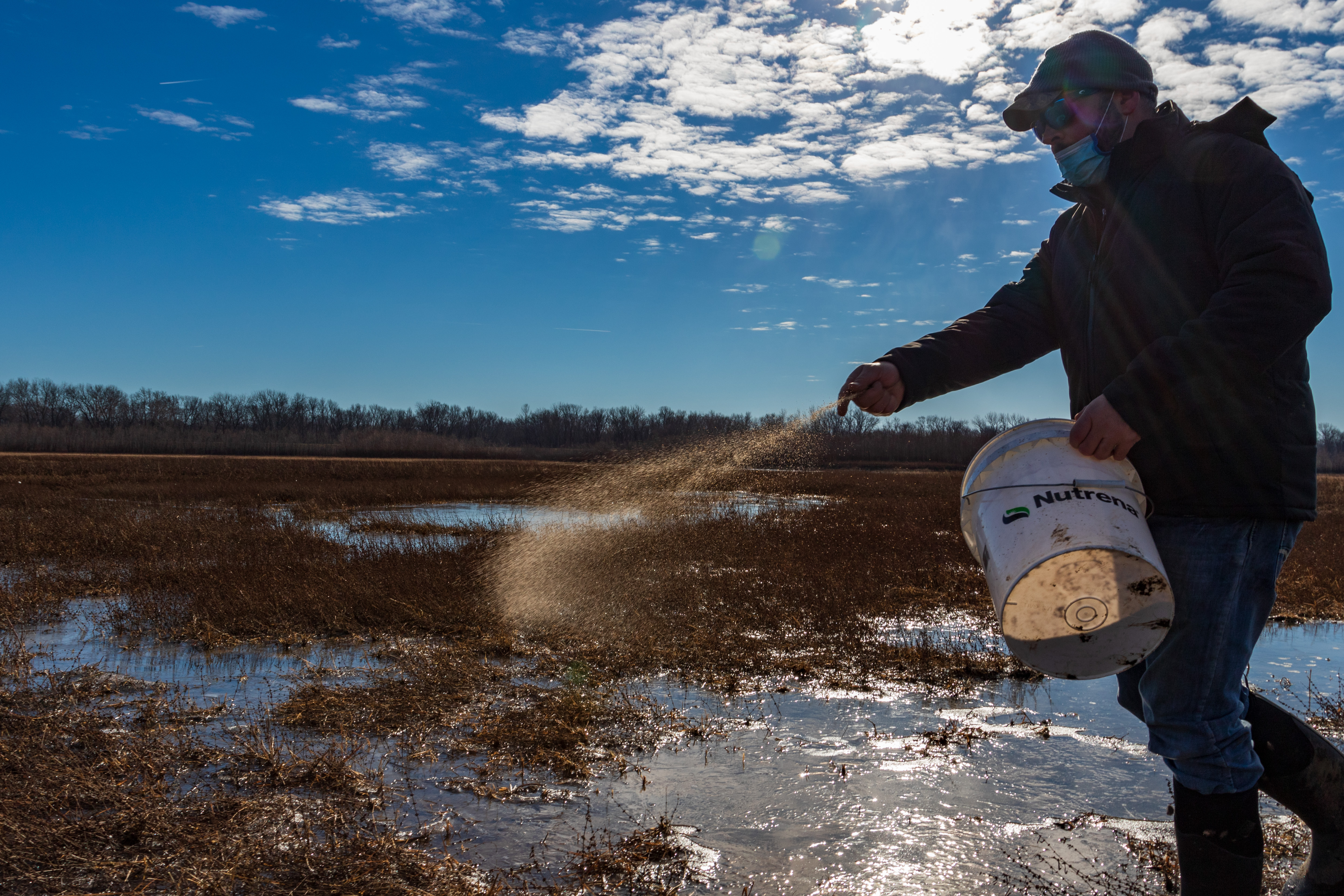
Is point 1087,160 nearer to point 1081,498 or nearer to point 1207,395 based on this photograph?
point 1207,395

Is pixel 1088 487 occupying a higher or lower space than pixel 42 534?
higher

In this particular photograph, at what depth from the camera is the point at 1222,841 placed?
6.64ft

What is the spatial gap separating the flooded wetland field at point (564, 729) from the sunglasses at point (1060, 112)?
2.60 m

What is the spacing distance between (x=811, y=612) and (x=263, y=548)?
9078 millimetres

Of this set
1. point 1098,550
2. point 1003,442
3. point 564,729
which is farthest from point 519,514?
point 1098,550

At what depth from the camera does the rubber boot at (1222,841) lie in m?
2.02

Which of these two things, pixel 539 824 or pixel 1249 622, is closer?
pixel 1249 622

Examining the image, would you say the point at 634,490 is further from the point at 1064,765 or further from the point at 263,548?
the point at 1064,765

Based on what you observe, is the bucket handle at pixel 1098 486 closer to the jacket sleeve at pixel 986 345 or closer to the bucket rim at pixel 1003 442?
the bucket rim at pixel 1003 442

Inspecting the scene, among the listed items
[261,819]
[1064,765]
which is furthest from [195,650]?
[1064,765]

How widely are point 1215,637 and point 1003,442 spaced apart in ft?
2.38

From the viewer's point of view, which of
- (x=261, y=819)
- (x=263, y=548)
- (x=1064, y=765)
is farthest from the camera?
→ (x=263, y=548)

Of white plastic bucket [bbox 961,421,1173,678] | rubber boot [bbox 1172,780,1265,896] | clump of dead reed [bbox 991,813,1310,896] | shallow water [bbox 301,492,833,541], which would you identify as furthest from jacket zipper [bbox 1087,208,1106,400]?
shallow water [bbox 301,492,833,541]

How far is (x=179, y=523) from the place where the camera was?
1563cm
